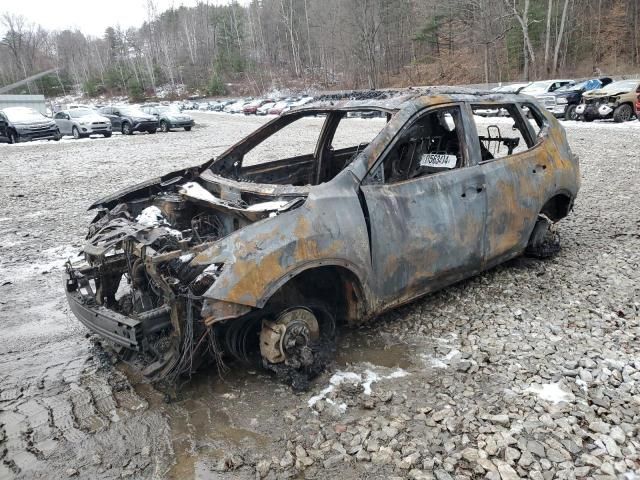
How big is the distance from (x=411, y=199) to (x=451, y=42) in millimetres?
51312

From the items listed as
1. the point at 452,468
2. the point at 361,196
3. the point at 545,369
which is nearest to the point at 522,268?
the point at 545,369

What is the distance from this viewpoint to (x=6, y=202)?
9.90 meters

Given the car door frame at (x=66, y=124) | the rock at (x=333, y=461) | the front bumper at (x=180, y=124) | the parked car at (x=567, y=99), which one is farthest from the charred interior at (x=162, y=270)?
the front bumper at (x=180, y=124)

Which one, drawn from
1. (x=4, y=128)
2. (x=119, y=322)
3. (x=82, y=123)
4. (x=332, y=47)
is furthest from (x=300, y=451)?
(x=332, y=47)

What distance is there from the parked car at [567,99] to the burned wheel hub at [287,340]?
1925 cm

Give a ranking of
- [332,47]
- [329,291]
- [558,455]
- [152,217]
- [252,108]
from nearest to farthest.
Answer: [558,455]
[329,291]
[152,217]
[252,108]
[332,47]

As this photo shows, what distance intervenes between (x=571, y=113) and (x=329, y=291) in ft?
64.2

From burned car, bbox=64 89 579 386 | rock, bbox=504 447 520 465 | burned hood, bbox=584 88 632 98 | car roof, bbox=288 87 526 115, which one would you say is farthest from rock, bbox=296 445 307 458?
burned hood, bbox=584 88 632 98

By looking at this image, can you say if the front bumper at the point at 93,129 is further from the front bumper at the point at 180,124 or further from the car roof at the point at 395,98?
the car roof at the point at 395,98

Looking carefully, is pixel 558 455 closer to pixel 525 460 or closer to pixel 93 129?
pixel 525 460

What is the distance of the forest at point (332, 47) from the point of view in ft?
128

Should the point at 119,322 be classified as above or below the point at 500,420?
above

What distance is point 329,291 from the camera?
384 cm

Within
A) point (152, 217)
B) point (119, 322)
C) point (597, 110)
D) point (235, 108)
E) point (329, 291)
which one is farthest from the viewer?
point (235, 108)
